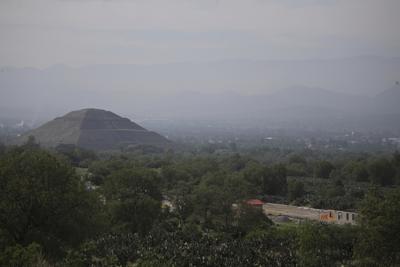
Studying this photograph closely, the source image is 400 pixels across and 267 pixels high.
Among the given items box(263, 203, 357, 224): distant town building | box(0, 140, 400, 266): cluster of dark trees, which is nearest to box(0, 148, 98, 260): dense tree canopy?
box(0, 140, 400, 266): cluster of dark trees

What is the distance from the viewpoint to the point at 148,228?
35.2 metres

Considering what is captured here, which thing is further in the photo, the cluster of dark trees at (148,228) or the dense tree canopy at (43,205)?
the cluster of dark trees at (148,228)

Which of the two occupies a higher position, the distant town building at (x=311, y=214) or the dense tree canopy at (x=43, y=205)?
the dense tree canopy at (x=43, y=205)

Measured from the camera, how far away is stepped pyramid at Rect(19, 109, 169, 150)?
12725 centimetres

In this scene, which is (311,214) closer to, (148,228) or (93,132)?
(148,228)

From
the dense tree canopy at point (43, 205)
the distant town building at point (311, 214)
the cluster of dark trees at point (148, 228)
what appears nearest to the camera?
the dense tree canopy at point (43, 205)

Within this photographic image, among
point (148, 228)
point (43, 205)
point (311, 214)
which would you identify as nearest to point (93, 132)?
point (311, 214)

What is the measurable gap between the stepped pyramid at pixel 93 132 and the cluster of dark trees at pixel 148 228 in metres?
86.1

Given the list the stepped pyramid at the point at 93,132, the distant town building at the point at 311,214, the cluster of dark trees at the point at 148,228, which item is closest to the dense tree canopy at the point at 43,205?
A: the cluster of dark trees at the point at 148,228

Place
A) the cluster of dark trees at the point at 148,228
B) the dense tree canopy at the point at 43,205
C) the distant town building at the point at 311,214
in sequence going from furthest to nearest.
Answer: the distant town building at the point at 311,214 < the cluster of dark trees at the point at 148,228 < the dense tree canopy at the point at 43,205

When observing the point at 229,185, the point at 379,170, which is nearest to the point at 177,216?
the point at 229,185

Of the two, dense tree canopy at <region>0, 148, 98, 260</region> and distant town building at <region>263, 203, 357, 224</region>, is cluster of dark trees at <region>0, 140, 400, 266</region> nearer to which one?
dense tree canopy at <region>0, 148, 98, 260</region>

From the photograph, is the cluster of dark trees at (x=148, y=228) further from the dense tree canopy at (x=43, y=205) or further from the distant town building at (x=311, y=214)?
the distant town building at (x=311, y=214)

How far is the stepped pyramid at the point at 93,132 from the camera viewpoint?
127250 mm
